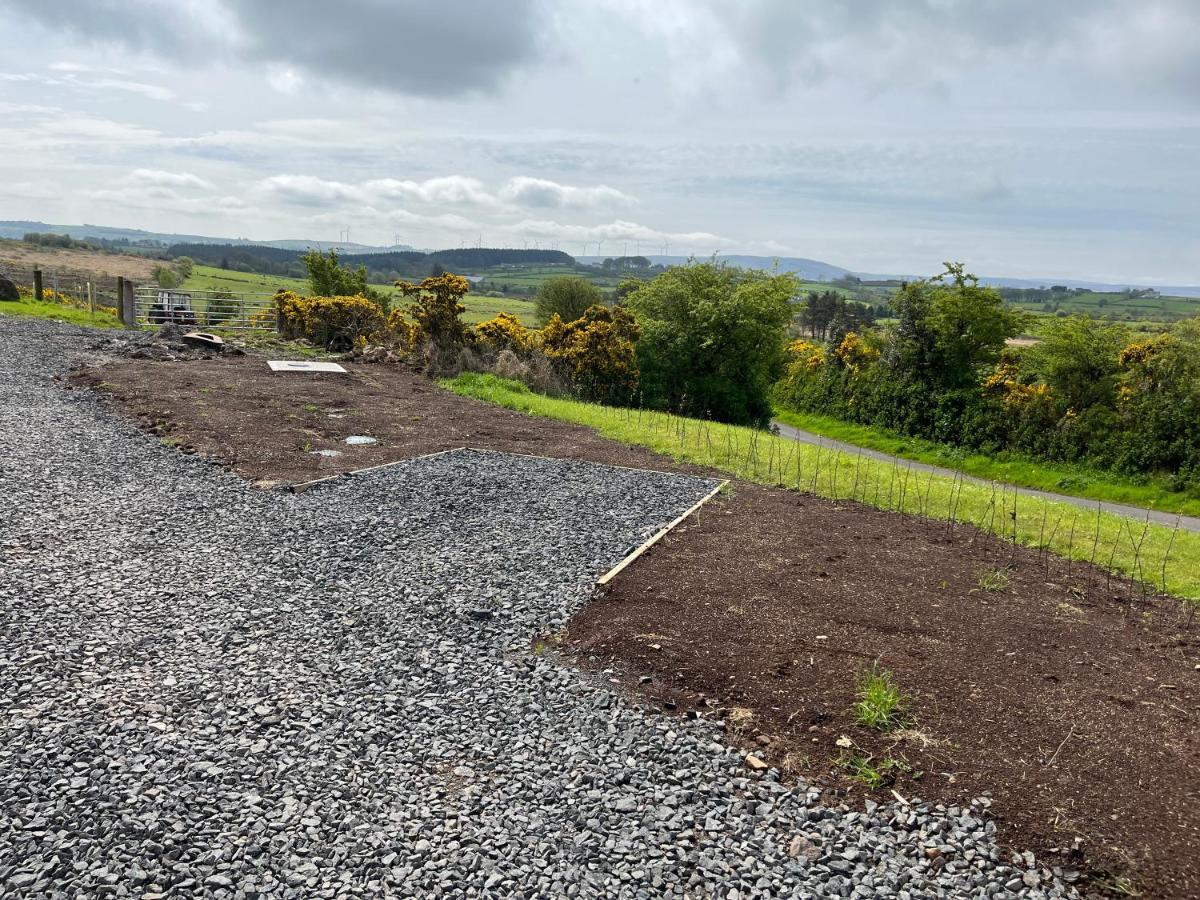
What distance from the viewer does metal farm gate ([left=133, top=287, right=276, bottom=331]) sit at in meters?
27.6

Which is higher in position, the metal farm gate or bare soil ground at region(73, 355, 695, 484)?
the metal farm gate

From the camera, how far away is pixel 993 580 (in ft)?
24.3

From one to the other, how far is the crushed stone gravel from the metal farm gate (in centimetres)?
2208

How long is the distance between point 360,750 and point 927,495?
9046 mm

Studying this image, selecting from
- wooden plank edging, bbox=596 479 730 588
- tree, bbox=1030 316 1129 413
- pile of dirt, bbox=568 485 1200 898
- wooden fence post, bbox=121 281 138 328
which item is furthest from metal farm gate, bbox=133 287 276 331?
tree, bbox=1030 316 1129 413

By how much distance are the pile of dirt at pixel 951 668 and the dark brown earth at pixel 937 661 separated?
0.02 meters

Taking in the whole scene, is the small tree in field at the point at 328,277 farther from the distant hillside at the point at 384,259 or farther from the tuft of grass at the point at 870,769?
the tuft of grass at the point at 870,769

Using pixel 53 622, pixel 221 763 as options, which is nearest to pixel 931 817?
pixel 221 763

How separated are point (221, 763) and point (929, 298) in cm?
3436

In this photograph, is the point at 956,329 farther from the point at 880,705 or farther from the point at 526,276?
the point at 526,276

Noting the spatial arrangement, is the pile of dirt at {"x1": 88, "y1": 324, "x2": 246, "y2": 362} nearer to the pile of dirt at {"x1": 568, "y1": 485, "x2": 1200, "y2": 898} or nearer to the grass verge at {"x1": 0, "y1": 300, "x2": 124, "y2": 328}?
the grass verge at {"x1": 0, "y1": 300, "x2": 124, "y2": 328}

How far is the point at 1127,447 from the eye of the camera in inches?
972

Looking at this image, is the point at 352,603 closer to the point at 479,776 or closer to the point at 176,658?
the point at 176,658

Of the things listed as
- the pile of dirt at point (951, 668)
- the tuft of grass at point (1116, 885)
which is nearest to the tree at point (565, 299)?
the pile of dirt at point (951, 668)
